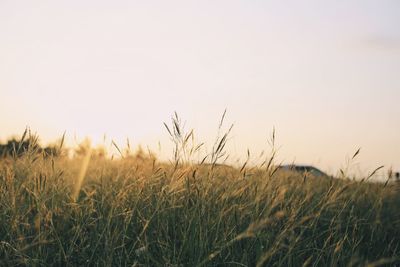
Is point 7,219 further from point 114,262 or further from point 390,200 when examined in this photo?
point 390,200

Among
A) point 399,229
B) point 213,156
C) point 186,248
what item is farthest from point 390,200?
point 186,248

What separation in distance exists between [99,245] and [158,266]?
0.51 meters

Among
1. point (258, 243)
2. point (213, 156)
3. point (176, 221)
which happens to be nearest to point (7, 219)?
point (176, 221)

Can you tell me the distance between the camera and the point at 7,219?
305cm

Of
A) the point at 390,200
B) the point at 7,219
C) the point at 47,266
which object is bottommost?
the point at 47,266

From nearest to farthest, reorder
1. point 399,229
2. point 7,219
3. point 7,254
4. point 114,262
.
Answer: point 7,254 < point 114,262 < point 7,219 < point 399,229

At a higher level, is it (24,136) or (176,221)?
(24,136)

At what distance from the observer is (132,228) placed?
10.3ft

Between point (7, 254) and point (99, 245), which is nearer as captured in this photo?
point (7, 254)

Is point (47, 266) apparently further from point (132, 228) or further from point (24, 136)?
point (24, 136)

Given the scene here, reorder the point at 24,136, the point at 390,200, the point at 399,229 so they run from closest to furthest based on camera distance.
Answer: the point at 24,136
the point at 399,229
the point at 390,200

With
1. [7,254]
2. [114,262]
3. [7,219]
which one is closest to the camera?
[7,254]

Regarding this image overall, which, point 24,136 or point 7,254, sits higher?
point 24,136

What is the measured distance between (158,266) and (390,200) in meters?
4.41
